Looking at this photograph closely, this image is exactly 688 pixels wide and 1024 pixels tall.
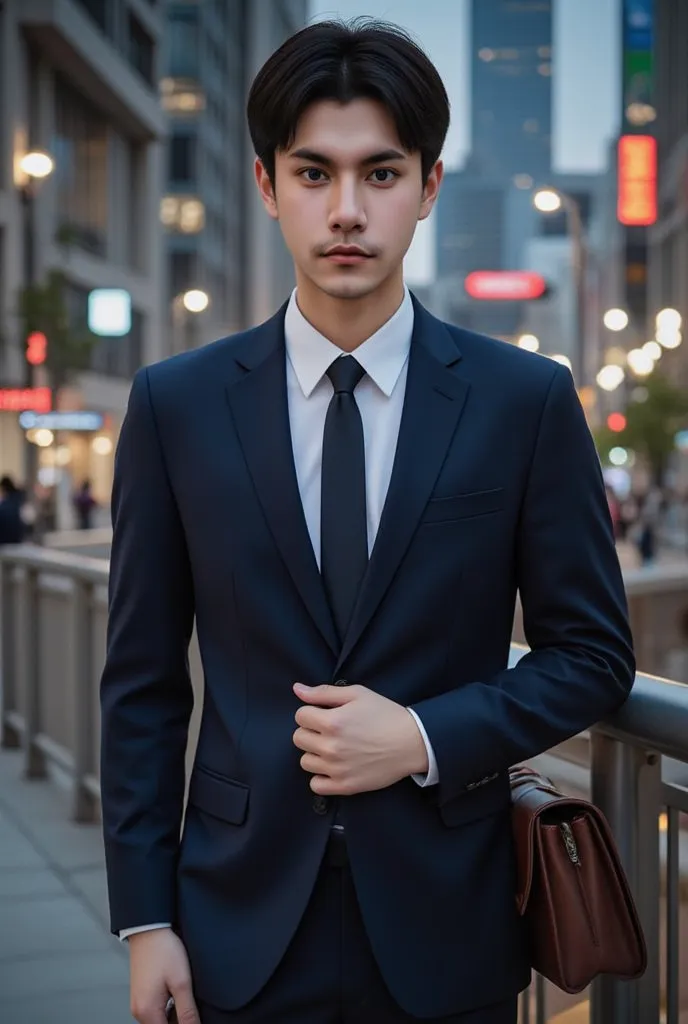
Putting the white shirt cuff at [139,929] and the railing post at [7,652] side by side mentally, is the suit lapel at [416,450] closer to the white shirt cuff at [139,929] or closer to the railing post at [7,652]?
the white shirt cuff at [139,929]

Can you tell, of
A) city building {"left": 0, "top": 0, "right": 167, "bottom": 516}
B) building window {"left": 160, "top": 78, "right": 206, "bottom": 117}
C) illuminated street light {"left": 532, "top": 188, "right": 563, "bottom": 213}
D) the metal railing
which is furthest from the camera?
building window {"left": 160, "top": 78, "right": 206, "bottom": 117}

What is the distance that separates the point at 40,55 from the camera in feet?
161

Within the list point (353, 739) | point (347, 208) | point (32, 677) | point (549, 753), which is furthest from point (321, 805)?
point (32, 677)

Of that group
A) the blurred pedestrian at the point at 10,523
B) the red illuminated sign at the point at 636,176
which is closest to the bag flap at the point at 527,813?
the blurred pedestrian at the point at 10,523

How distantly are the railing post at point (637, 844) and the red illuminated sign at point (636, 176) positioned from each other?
57.8 metres

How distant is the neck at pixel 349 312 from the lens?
2.16 metres

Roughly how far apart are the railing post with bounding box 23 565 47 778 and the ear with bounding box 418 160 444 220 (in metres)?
6.52

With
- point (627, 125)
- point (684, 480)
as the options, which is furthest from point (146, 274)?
point (627, 125)

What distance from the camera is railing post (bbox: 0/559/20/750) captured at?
9.08 meters

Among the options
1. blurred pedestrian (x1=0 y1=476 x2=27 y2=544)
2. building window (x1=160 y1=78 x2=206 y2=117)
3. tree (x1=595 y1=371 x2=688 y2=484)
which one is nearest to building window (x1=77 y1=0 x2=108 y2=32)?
tree (x1=595 y1=371 x2=688 y2=484)

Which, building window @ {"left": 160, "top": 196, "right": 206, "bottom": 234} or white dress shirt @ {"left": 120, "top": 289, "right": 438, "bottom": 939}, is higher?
building window @ {"left": 160, "top": 196, "right": 206, "bottom": 234}

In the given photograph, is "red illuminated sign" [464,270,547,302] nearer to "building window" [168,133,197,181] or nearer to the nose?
"building window" [168,133,197,181]

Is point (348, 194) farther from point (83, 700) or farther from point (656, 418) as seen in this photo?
point (656, 418)

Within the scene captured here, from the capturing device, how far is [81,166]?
54812 mm
